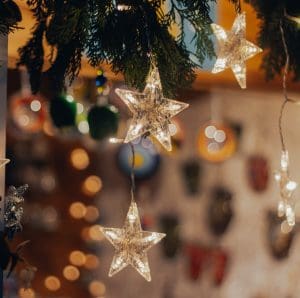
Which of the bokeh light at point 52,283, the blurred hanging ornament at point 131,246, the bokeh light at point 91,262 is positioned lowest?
the bokeh light at point 52,283

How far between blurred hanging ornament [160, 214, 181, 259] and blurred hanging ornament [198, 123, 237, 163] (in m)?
0.29

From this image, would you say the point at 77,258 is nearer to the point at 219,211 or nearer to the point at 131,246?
the point at 219,211

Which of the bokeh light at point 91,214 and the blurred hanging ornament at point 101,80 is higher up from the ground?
the blurred hanging ornament at point 101,80

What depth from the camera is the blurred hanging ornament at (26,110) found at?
2400 mm

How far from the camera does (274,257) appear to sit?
9.34 ft

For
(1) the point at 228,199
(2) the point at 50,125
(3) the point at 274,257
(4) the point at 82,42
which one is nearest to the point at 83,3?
(4) the point at 82,42

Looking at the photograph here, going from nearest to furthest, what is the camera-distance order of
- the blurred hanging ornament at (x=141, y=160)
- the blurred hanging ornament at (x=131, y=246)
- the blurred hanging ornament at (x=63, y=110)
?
the blurred hanging ornament at (x=131, y=246)
the blurred hanging ornament at (x=63, y=110)
the blurred hanging ornament at (x=141, y=160)

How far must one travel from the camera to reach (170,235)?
8.84 ft

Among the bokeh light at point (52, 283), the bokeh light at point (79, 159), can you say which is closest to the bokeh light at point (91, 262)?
the bokeh light at point (52, 283)

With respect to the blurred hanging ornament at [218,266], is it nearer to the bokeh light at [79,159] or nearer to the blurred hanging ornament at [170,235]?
the blurred hanging ornament at [170,235]

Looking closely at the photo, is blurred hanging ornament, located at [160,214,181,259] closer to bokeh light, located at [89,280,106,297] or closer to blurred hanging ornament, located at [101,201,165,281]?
bokeh light, located at [89,280,106,297]

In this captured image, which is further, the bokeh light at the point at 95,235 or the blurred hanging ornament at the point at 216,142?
the blurred hanging ornament at the point at 216,142

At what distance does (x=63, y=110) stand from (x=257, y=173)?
982 mm

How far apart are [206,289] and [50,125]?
933 mm
